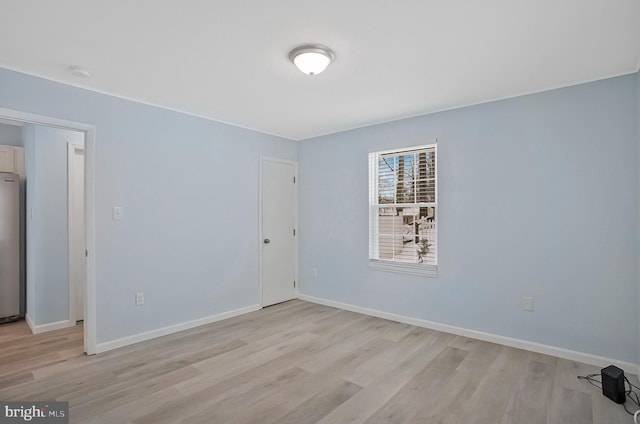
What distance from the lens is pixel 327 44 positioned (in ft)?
7.55

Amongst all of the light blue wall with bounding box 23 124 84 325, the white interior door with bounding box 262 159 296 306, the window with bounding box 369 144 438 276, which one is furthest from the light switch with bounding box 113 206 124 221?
the window with bounding box 369 144 438 276

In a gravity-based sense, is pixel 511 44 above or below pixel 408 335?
above

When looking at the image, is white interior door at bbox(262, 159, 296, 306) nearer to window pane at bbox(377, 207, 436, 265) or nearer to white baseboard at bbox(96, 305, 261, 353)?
white baseboard at bbox(96, 305, 261, 353)

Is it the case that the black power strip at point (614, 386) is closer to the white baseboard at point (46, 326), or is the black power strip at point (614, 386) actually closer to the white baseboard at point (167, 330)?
the white baseboard at point (167, 330)

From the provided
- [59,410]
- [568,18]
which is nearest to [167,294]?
[59,410]

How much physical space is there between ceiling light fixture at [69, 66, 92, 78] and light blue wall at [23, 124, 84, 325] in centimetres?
148

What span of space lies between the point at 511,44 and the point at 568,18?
1.13 feet

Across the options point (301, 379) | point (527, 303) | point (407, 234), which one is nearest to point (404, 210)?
point (407, 234)

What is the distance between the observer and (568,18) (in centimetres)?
199

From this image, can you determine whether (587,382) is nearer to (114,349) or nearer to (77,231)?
(114,349)

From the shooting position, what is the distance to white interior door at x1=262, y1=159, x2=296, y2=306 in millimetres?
4730

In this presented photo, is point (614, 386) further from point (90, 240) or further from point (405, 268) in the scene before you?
point (90, 240)

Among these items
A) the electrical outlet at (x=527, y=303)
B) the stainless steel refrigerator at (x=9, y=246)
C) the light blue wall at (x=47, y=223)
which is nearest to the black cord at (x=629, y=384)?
the electrical outlet at (x=527, y=303)

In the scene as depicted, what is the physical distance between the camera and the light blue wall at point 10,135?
4.27m
